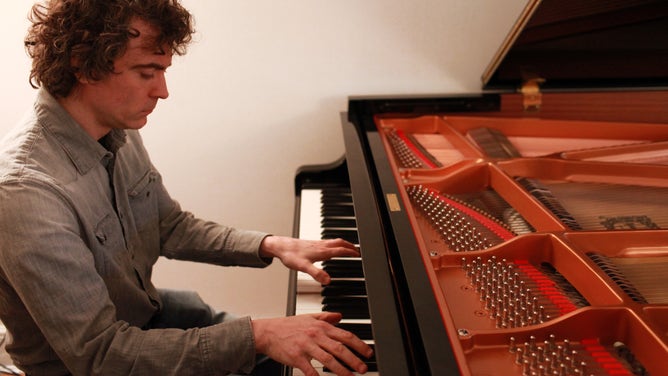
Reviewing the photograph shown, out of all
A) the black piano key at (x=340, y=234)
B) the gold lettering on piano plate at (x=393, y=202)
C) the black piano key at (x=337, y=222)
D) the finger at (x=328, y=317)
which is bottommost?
the finger at (x=328, y=317)


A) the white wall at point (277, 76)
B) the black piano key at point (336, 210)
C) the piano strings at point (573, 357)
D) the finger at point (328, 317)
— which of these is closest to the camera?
the piano strings at point (573, 357)

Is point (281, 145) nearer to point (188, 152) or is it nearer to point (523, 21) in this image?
point (188, 152)

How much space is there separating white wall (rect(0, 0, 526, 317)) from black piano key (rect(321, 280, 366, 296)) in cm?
120

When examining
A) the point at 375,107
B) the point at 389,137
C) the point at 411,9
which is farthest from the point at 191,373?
the point at 411,9

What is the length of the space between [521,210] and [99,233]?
3.75 feet

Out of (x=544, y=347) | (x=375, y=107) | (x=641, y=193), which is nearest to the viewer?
(x=544, y=347)

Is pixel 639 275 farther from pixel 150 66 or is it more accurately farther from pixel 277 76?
pixel 277 76

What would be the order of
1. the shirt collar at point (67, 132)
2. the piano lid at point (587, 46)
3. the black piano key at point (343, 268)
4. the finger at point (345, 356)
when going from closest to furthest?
the finger at point (345, 356)
the shirt collar at point (67, 132)
the black piano key at point (343, 268)
the piano lid at point (587, 46)

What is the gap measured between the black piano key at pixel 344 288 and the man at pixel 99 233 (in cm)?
8

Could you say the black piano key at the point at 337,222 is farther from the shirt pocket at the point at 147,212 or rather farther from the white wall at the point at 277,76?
the white wall at the point at 277,76

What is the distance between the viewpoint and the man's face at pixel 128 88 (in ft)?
4.99

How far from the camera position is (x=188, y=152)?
9.27ft

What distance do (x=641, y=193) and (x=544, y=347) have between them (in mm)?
959

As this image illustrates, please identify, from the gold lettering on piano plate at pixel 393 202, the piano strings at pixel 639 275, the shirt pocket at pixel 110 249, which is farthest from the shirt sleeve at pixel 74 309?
the piano strings at pixel 639 275
